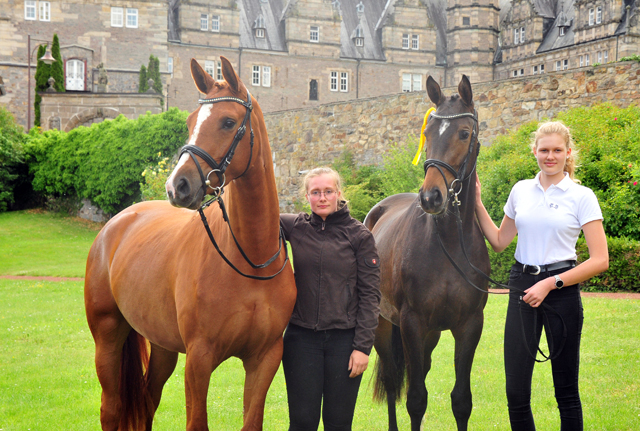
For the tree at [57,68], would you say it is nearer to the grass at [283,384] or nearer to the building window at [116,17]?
the building window at [116,17]

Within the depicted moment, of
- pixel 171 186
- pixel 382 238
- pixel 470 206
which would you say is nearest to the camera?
pixel 171 186

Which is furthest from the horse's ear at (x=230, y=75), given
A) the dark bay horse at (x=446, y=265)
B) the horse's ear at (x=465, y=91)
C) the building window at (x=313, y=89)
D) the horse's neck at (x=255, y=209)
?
the building window at (x=313, y=89)

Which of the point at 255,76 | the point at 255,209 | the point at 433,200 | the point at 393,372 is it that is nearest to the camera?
the point at 255,209

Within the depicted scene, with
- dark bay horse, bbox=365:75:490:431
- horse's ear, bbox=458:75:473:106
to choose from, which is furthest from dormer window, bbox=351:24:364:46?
horse's ear, bbox=458:75:473:106

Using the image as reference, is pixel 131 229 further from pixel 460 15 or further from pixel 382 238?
pixel 460 15

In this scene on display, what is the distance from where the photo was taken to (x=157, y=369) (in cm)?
419

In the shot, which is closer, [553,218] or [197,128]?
[197,128]

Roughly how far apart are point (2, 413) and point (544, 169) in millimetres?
4886

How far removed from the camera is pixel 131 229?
4055mm

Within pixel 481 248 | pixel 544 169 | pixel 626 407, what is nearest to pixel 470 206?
pixel 481 248

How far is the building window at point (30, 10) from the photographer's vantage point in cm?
3644

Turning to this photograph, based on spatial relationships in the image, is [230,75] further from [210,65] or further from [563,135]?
[210,65]

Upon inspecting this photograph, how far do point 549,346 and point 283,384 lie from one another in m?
3.55

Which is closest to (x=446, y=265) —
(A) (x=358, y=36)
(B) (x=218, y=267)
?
(B) (x=218, y=267)
